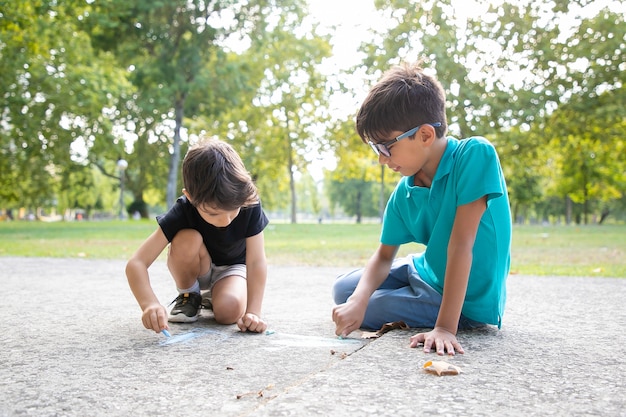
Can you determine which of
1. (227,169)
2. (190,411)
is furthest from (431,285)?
(190,411)

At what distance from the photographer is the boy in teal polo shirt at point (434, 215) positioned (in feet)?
7.55

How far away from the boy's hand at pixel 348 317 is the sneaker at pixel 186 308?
33.2 inches

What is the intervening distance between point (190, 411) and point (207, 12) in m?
19.8

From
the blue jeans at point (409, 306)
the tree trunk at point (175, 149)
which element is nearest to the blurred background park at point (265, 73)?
the tree trunk at point (175, 149)

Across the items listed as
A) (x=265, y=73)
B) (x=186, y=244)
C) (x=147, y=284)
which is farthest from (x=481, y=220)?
(x=265, y=73)

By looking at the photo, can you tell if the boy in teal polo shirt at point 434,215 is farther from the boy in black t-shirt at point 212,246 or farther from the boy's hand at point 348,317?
the boy in black t-shirt at point 212,246

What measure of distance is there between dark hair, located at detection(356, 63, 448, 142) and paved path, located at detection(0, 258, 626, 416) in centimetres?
89

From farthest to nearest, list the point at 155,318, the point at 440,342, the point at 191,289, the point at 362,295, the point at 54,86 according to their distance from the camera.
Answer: the point at 54,86 < the point at 191,289 < the point at 362,295 < the point at 155,318 < the point at 440,342

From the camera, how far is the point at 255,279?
289 centimetres

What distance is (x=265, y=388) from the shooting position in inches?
70.1

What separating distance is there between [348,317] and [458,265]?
0.56 m

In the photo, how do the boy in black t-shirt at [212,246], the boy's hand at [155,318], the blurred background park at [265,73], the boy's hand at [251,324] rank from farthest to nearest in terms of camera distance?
the blurred background park at [265,73], the boy's hand at [251,324], the boy in black t-shirt at [212,246], the boy's hand at [155,318]

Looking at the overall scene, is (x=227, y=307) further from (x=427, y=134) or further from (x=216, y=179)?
(x=427, y=134)

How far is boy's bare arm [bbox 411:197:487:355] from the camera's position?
2.29m
